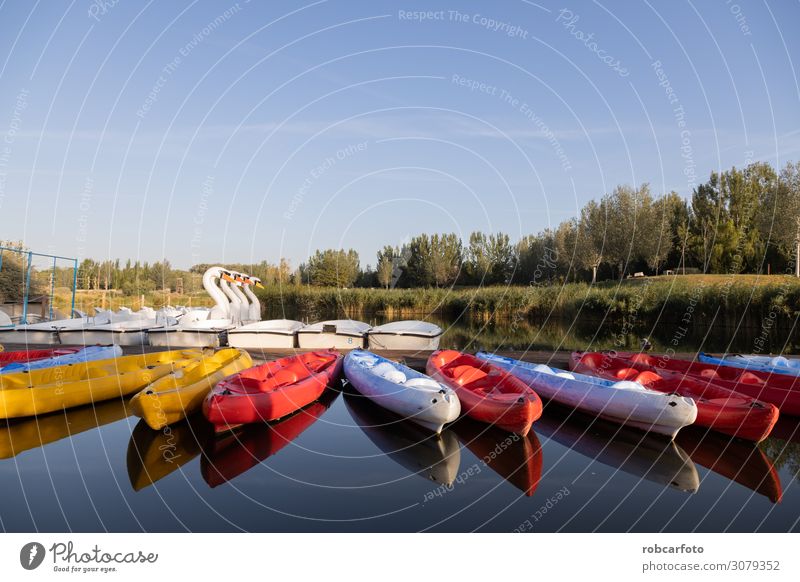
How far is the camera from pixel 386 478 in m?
8.95

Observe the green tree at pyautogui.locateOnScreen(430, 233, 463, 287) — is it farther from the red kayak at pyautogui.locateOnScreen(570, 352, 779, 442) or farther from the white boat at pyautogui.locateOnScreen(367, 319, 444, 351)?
the red kayak at pyautogui.locateOnScreen(570, 352, 779, 442)

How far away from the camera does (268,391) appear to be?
11258 mm

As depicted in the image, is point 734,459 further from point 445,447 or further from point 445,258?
point 445,258

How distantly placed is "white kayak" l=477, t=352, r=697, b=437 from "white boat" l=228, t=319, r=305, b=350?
930cm

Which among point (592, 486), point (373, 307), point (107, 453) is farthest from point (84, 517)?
point (373, 307)

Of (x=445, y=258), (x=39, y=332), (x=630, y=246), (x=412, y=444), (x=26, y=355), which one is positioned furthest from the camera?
(x=445, y=258)

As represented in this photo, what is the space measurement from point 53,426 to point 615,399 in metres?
11.1

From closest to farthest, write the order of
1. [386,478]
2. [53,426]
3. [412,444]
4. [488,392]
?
[386,478]
[412,444]
[53,426]
[488,392]

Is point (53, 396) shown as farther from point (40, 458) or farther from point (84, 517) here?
point (84, 517)

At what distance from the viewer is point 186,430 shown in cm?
1109

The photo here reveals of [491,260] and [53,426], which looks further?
[491,260]

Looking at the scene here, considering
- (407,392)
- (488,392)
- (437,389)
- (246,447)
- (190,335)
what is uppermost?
(190,335)

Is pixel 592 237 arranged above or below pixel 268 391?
above

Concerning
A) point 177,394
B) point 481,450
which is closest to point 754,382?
point 481,450
